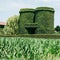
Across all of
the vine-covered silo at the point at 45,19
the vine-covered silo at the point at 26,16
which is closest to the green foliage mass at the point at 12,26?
the vine-covered silo at the point at 26,16

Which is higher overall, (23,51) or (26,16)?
(26,16)

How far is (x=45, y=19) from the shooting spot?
6962 cm

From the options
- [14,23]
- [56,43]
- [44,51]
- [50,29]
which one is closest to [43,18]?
[50,29]

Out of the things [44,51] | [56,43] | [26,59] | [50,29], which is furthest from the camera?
[50,29]

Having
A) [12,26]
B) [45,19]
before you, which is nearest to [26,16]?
[45,19]

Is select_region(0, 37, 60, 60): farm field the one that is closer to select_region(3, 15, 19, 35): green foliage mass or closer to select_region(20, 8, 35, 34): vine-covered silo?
select_region(20, 8, 35, 34): vine-covered silo

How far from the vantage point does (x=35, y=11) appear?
7206cm

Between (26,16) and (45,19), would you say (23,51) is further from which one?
(26,16)

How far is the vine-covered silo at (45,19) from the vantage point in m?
68.2

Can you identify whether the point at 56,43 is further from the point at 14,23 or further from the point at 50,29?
the point at 14,23

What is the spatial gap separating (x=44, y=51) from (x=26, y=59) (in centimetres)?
196

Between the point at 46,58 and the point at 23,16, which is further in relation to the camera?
the point at 23,16

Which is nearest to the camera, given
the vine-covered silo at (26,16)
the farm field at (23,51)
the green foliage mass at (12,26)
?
the farm field at (23,51)

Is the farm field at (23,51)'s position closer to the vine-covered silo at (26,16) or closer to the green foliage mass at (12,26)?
the vine-covered silo at (26,16)
